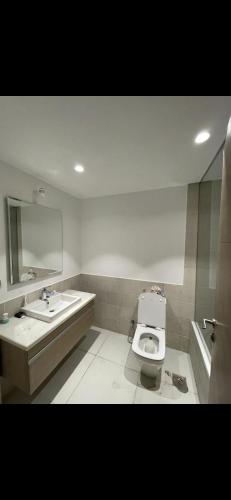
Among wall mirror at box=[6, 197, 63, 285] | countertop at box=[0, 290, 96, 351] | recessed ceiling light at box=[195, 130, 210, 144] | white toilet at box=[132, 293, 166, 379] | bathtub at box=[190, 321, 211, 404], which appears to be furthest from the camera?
white toilet at box=[132, 293, 166, 379]

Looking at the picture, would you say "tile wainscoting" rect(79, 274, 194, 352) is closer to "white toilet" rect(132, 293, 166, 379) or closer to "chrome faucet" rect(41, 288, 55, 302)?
"white toilet" rect(132, 293, 166, 379)

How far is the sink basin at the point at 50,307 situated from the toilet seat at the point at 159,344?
761 millimetres

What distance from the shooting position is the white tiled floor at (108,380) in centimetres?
132

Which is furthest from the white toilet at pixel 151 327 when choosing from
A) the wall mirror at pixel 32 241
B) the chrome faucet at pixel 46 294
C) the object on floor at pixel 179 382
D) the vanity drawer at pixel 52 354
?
the wall mirror at pixel 32 241

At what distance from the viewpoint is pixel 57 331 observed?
1.33 metres

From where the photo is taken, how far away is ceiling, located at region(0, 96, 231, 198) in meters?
0.75

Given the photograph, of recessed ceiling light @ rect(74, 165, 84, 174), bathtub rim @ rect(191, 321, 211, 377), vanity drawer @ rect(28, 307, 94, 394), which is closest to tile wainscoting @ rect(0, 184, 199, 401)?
bathtub rim @ rect(191, 321, 211, 377)

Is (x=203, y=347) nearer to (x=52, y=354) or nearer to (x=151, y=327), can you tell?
(x=151, y=327)

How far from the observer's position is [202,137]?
1.02 m

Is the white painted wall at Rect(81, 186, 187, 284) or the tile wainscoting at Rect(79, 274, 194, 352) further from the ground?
the white painted wall at Rect(81, 186, 187, 284)

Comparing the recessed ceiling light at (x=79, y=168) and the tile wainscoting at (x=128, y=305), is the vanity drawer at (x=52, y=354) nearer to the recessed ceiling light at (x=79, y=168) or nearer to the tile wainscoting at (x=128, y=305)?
the tile wainscoting at (x=128, y=305)
